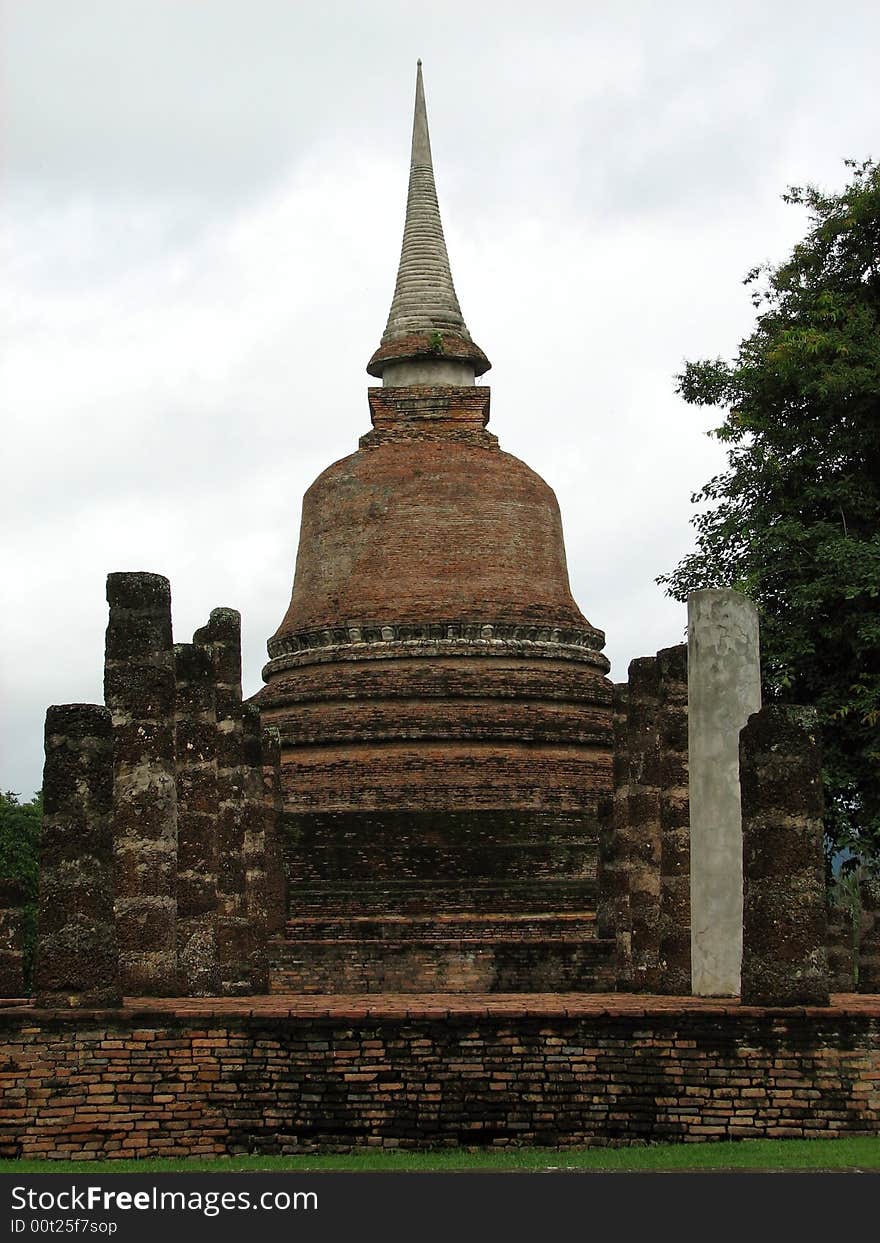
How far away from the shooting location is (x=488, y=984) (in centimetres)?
2127

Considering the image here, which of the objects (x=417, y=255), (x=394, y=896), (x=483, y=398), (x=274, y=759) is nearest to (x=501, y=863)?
(x=394, y=896)

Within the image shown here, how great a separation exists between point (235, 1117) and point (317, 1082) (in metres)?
0.51

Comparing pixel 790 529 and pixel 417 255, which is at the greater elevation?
pixel 417 255

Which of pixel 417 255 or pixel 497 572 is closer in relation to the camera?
pixel 497 572

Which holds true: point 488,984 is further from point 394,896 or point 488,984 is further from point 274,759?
point 274,759

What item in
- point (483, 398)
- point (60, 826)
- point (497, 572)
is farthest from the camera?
point (483, 398)

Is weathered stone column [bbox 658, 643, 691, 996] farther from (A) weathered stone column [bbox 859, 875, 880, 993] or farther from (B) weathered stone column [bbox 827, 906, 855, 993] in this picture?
(A) weathered stone column [bbox 859, 875, 880, 993]

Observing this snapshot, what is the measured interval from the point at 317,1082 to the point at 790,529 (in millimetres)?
11896

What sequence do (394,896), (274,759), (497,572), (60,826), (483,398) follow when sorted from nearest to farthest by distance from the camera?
(60,826)
(274,759)
(394,896)
(497,572)
(483,398)

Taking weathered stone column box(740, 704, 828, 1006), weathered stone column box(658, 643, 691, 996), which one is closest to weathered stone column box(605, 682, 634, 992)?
weathered stone column box(658, 643, 691, 996)

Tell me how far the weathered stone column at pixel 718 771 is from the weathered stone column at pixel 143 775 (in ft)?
13.7

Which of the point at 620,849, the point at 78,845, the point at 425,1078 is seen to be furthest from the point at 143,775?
the point at 620,849

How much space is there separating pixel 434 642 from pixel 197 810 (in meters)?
8.60

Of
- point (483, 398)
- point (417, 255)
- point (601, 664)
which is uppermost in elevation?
point (417, 255)
